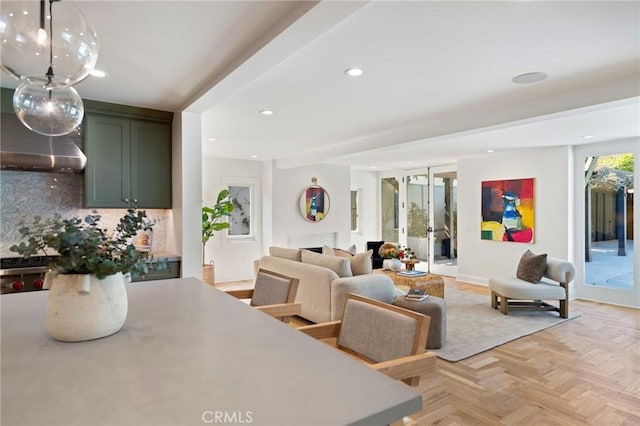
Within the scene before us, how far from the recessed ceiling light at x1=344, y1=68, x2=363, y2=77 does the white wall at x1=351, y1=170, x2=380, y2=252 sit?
650 cm

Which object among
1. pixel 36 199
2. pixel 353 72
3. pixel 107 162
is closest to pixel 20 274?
pixel 36 199

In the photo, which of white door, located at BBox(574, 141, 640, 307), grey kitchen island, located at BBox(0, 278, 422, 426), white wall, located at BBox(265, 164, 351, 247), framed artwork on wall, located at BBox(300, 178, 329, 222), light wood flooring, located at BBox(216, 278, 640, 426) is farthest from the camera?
framed artwork on wall, located at BBox(300, 178, 329, 222)

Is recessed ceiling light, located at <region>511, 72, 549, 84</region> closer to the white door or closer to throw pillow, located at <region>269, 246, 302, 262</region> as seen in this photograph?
throw pillow, located at <region>269, 246, 302, 262</region>

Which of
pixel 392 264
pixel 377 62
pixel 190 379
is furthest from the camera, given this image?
pixel 392 264

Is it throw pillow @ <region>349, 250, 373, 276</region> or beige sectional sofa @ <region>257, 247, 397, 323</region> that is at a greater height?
throw pillow @ <region>349, 250, 373, 276</region>

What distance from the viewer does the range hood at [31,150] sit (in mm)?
2838

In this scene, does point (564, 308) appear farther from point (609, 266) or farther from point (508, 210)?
point (508, 210)

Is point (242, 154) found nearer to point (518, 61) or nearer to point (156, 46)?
point (156, 46)

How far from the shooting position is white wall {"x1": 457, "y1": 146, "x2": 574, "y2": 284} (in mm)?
5891

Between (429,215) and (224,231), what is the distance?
450 centimetres

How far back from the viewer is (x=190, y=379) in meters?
0.89

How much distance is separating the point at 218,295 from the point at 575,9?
7.69 feet

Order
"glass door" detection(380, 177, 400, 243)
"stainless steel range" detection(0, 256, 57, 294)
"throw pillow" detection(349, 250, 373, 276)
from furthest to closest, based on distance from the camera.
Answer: "glass door" detection(380, 177, 400, 243) < "throw pillow" detection(349, 250, 373, 276) < "stainless steel range" detection(0, 256, 57, 294)

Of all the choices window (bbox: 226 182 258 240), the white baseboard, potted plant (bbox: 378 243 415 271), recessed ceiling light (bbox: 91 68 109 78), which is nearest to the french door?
the white baseboard
